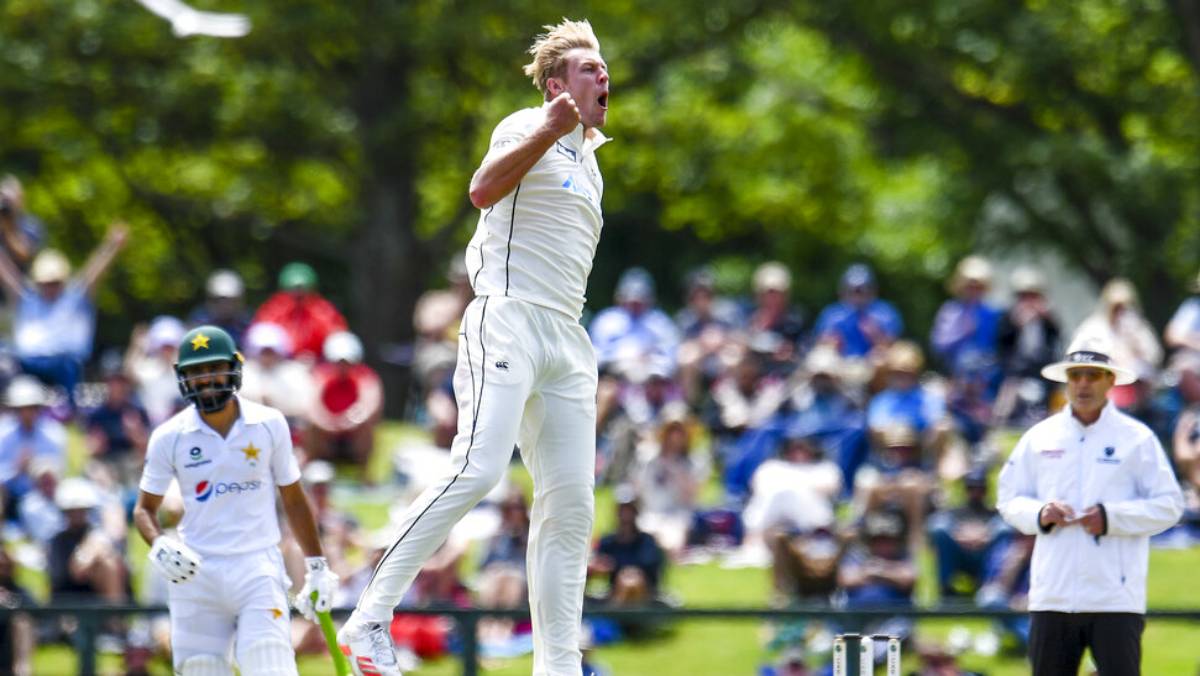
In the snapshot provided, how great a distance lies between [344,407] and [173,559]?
29.1 ft

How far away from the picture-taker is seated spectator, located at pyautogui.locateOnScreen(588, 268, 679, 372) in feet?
56.9

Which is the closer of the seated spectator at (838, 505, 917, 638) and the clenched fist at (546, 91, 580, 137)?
the clenched fist at (546, 91, 580, 137)

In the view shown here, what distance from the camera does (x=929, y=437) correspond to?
1544cm

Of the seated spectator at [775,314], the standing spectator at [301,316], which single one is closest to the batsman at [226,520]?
the standing spectator at [301,316]

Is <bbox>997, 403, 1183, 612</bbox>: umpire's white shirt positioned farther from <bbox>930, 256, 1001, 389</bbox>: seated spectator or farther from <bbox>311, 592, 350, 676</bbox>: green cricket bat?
<bbox>930, 256, 1001, 389</bbox>: seated spectator

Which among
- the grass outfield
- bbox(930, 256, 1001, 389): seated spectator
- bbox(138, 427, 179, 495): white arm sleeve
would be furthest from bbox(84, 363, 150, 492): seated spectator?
bbox(138, 427, 179, 495): white arm sleeve

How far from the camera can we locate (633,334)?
17641 millimetres

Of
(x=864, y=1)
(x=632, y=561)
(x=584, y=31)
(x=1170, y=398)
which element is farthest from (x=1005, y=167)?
(x=584, y=31)

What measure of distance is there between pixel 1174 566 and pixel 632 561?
399 cm

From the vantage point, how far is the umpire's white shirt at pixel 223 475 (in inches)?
340

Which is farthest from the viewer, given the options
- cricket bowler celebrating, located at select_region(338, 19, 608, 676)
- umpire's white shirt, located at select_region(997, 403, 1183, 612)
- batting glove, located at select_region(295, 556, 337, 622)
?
umpire's white shirt, located at select_region(997, 403, 1183, 612)

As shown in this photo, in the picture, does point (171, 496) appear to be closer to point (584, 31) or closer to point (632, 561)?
point (632, 561)

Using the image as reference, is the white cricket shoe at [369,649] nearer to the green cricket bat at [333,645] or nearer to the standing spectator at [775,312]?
the green cricket bat at [333,645]

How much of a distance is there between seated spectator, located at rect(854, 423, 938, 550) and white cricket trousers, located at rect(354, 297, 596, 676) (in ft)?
23.1
